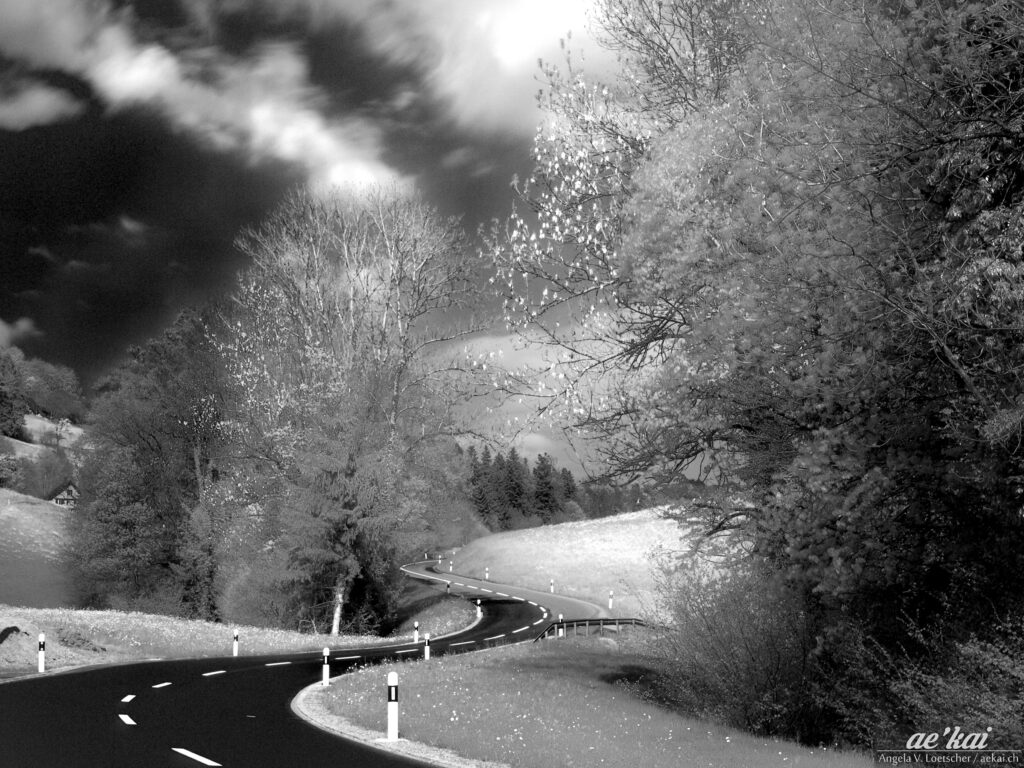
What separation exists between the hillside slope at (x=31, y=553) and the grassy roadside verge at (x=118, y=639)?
67.8 feet

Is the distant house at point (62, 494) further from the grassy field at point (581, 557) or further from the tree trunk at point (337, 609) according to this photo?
the tree trunk at point (337, 609)

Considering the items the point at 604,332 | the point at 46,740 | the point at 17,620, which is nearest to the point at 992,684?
the point at 604,332

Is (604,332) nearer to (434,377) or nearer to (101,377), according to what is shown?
(434,377)

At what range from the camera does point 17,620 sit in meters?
26.8

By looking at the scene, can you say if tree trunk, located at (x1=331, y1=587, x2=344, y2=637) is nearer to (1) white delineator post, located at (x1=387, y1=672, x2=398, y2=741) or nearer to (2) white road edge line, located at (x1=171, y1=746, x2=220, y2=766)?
(1) white delineator post, located at (x1=387, y1=672, x2=398, y2=741)

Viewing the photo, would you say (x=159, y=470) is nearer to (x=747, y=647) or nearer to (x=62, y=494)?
(x=747, y=647)

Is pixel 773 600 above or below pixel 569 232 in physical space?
below

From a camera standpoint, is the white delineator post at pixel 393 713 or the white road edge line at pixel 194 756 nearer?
the white road edge line at pixel 194 756

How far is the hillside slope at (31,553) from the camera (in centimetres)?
5806

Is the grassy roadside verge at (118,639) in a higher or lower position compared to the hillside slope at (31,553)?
lower

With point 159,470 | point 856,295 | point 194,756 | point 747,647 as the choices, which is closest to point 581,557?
point 159,470

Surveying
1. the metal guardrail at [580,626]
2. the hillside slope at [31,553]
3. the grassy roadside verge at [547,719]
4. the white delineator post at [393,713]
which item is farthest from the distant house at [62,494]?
the white delineator post at [393,713]

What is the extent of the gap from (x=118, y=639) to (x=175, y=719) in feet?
51.8

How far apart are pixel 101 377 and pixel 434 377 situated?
36069 mm
